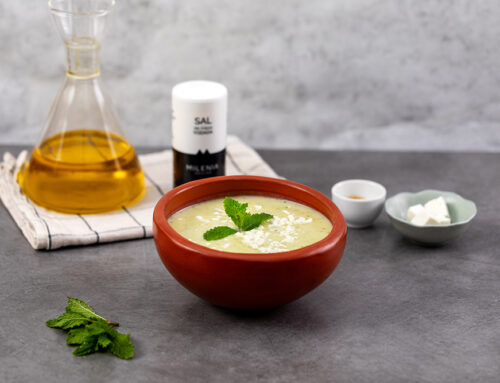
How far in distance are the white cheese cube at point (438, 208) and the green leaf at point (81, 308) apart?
0.57 m

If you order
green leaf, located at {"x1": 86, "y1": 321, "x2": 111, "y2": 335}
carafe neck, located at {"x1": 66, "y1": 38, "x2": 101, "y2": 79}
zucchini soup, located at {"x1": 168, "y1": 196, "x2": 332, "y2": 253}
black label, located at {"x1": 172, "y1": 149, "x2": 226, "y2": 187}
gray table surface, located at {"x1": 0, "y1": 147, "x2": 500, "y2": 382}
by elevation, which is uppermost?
carafe neck, located at {"x1": 66, "y1": 38, "x2": 101, "y2": 79}

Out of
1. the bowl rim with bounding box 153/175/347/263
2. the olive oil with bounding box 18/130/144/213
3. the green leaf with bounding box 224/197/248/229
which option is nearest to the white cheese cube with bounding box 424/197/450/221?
the bowl rim with bounding box 153/175/347/263

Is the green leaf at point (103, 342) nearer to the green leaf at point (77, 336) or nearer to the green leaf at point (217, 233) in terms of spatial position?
the green leaf at point (77, 336)

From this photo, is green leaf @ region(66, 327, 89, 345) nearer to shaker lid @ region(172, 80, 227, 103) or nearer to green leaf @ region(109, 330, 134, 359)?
green leaf @ region(109, 330, 134, 359)

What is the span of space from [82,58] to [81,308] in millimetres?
462

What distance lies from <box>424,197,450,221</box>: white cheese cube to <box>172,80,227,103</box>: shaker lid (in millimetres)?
401

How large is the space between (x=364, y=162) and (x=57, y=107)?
0.67 metres

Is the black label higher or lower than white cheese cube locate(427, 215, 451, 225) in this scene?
higher

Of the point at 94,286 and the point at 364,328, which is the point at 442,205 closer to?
the point at 364,328

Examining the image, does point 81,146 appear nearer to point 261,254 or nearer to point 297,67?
point 261,254

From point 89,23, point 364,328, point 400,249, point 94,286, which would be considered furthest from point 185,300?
point 89,23

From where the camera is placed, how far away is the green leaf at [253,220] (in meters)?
1.06

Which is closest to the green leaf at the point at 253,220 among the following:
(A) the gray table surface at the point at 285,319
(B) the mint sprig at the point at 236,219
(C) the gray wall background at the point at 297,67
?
(B) the mint sprig at the point at 236,219

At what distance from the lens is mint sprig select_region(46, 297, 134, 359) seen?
39.1 inches
